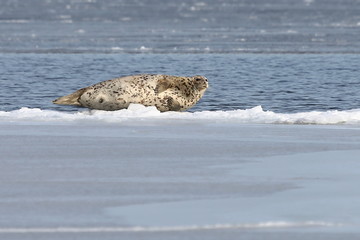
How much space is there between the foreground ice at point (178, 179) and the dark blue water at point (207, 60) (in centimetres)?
448

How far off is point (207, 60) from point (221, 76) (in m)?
4.74

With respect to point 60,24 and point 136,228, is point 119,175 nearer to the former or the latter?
point 136,228

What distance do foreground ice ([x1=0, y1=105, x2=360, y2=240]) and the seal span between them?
5.95ft

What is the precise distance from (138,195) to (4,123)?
17.0ft

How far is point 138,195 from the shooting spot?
7.11 m

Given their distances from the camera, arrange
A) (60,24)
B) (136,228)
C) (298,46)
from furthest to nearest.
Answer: (60,24) < (298,46) < (136,228)

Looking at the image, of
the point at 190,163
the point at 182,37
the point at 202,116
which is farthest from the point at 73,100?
the point at 182,37

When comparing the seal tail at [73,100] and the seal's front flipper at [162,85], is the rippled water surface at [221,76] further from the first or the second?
the seal's front flipper at [162,85]

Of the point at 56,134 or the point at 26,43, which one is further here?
the point at 26,43

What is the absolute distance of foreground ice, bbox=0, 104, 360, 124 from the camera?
39.6ft

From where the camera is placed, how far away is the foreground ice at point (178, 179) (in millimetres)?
→ 6109

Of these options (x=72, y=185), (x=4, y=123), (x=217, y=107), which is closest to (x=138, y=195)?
(x=72, y=185)

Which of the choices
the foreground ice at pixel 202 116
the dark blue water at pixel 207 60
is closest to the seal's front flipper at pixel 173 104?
the foreground ice at pixel 202 116

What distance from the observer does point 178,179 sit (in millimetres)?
7781
